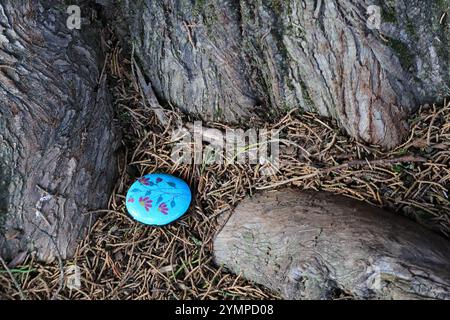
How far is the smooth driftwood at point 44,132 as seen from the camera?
6.76 ft

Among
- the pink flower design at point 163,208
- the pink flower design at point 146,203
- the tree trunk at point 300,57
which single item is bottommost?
the pink flower design at point 163,208

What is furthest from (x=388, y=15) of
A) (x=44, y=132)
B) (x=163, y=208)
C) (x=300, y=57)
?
(x=44, y=132)

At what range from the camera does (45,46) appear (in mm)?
2119

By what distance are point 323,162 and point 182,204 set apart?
2.31 feet

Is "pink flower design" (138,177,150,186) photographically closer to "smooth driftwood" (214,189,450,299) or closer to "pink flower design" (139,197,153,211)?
"pink flower design" (139,197,153,211)

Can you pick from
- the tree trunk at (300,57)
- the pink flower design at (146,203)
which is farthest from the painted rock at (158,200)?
the tree trunk at (300,57)

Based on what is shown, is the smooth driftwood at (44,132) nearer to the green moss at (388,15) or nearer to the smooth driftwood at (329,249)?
the smooth driftwood at (329,249)

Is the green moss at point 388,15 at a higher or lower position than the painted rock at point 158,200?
higher

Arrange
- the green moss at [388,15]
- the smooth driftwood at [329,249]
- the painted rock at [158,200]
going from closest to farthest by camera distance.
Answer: the smooth driftwood at [329,249]
the green moss at [388,15]
the painted rock at [158,200]

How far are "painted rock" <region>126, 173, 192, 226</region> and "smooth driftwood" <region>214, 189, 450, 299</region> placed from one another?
24 cm

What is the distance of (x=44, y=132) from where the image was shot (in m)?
2.11

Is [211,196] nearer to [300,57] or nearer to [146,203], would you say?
[146,203]

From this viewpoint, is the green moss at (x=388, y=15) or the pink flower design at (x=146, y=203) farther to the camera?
the pink flower design at (x=146, y=203)

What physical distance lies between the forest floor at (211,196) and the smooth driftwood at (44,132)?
113mm
